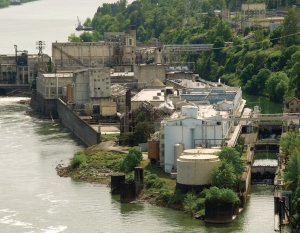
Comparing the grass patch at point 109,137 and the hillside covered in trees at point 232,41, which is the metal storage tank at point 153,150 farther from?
the hillside covered in trees at point 232,41

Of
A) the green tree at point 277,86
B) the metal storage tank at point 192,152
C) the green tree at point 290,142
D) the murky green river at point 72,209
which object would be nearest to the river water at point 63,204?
the murky green river at point 72,209

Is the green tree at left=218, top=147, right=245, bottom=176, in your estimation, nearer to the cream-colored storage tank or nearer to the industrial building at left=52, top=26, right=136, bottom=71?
the cream-colored storage tank

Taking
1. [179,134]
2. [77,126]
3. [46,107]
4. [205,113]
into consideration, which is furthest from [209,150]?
[46,107]

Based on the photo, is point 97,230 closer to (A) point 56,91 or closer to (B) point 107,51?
(A) point 56,91

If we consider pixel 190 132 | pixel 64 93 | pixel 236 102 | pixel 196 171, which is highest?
pixel 236 102

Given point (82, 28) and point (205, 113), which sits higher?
point (82, 28)

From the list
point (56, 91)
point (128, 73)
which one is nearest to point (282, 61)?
point (128, 73)

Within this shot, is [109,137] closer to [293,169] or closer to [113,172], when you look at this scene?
[113,172]
